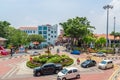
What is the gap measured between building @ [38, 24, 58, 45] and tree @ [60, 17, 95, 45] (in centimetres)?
5962

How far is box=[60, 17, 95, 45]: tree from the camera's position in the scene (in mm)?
90438

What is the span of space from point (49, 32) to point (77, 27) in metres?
67.6

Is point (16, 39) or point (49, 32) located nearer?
point (16, 39)

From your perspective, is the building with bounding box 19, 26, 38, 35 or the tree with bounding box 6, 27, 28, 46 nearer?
the tree with bounding box 6, 27, 28, 46

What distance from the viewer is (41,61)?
51.9 m

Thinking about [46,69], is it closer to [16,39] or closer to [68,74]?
[68,74]

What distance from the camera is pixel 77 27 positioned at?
90.5 metres

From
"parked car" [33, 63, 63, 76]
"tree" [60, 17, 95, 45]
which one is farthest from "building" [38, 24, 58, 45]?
"parked car" [33, 63, 63, 76]

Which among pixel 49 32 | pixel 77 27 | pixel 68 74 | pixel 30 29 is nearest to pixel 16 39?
pixel 77 27

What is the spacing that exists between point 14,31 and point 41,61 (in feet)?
210

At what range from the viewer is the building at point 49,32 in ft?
506

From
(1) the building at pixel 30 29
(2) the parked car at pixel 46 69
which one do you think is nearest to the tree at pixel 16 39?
(1) the building at pixel 30 29

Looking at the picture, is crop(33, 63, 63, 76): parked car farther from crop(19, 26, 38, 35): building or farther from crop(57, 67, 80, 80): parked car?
crop(19, 26, 38, 35): building

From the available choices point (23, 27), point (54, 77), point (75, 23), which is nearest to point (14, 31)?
point (75, 23)
